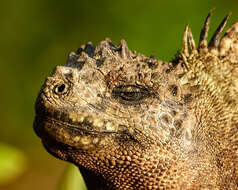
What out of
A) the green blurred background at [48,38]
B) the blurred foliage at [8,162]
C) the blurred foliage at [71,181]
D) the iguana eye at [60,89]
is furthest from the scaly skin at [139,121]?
the green blurred background at [48,38]

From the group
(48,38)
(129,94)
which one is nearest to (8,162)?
(48,38)

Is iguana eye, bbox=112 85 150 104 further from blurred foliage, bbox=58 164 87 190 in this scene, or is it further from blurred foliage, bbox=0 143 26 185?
blurred foliage, bbox=0 143 26 185

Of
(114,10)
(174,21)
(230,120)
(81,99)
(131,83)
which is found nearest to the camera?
(81,99)

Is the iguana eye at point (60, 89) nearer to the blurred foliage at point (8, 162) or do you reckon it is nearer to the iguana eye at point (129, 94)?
the iguana eye at point (129, 94)

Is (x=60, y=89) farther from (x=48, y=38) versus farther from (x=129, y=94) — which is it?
(x=48, y=38)

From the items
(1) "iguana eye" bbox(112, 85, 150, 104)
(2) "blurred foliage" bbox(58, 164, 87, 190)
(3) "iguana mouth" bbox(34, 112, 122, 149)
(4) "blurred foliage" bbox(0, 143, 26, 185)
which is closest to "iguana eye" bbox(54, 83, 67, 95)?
(3) "iguana mouth" bbox(34, 112, 122, 149)

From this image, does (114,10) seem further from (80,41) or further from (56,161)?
(56,161)

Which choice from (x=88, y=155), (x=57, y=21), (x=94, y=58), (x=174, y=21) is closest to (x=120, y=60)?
(x=94, y=58)
